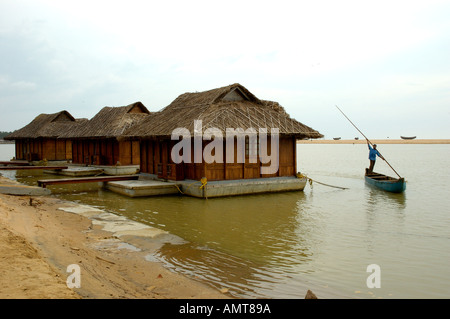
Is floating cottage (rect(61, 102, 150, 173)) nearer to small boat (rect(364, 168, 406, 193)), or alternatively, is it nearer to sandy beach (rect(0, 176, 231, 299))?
small boat (rect(364, 168, 406, 193))

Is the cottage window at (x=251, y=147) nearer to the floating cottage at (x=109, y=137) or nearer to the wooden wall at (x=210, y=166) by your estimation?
the wooden wall at (x=210, y=166)

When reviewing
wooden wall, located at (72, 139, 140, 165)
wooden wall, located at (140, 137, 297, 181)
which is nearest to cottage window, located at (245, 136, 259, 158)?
wooden wall, located at (140, 137, 297, 181)

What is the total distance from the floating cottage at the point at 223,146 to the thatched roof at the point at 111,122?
5437mm

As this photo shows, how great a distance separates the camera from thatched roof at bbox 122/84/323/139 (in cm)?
1614

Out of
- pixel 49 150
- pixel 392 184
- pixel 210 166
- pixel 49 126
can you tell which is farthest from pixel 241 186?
pixel 49 126

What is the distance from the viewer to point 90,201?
48.8 ft

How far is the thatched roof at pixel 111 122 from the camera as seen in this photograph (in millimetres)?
24797

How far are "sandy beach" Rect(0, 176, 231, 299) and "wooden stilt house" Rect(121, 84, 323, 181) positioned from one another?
7.30 m

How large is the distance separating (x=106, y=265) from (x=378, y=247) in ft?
21.0

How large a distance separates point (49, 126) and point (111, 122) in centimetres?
1085

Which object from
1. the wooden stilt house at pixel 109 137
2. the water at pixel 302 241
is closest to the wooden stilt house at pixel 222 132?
the water at pixel 302 241

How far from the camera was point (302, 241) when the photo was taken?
922 cm

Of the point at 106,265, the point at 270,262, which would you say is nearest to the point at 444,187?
the point at 270,262
